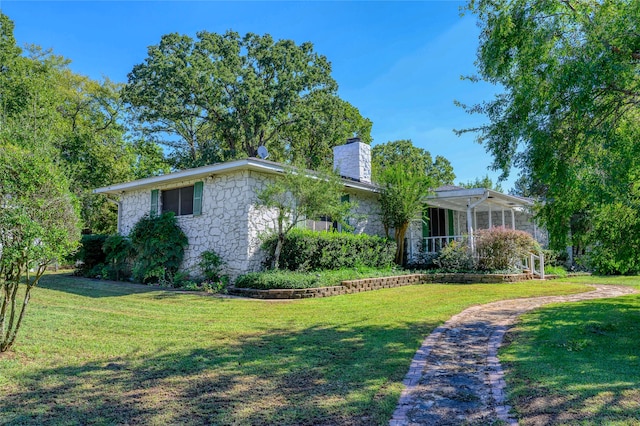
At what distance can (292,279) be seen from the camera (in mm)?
9953

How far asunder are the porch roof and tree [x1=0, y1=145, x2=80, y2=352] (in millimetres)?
12099

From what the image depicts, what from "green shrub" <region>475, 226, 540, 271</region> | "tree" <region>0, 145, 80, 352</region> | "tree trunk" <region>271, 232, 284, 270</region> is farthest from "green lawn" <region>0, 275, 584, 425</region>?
"green shrub" <region>475, 226, 540, 271</region>

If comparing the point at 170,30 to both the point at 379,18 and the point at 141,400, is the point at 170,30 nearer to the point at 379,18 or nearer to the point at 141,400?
the point at 379,18

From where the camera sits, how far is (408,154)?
129 feet

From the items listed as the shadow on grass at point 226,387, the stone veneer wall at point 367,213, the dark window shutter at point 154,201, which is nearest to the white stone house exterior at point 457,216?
the stone veneer wall at point 367,213

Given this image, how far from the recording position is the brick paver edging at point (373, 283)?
9.70 metres

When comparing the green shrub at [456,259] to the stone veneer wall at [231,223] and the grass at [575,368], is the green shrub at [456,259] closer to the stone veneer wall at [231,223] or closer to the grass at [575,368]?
the stone veneer wall at [231,223]

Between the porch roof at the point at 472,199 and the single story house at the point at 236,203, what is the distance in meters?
0.03

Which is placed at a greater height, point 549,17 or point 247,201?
point 549,17

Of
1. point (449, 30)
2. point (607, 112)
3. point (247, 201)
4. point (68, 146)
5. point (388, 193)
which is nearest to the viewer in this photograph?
point (607, 112)

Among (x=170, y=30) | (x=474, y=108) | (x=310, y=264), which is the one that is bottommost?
(x=310, y=264)

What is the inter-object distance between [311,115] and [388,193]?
1409cm

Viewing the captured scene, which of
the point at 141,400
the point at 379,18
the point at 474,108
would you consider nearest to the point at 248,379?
the point at 141,400

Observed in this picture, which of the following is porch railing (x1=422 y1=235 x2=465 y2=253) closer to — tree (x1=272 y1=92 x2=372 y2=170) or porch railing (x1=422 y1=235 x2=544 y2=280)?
porch railing (x1=422 y1=235 x2=544 y2=280)
